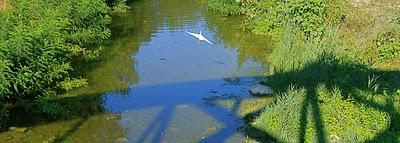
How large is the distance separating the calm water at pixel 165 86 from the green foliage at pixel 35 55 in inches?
20.1

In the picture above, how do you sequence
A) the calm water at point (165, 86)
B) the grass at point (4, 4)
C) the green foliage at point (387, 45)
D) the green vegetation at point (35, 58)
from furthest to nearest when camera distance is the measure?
the grass at point (4, 4), the green foliage at point (387, 45), the green vegetation at point (35, 58), the calm water at point (165, 86)

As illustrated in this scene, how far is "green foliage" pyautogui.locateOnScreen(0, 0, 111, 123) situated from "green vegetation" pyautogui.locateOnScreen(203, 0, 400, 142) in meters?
4.14

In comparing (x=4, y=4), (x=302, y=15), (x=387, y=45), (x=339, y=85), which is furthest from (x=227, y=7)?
(x=339, y=85)

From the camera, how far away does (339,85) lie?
9.37 metres

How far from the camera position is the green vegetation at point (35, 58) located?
9505 mm

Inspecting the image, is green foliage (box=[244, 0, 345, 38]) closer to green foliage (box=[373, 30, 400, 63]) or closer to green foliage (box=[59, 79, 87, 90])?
green foliage (box=[373, 30, 400, 63])

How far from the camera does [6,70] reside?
913cm

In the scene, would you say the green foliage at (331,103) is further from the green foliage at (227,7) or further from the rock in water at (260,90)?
the green foliage at (227,7)

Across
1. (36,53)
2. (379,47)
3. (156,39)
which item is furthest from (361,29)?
(36,53)

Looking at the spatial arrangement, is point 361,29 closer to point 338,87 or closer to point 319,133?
point 338,87

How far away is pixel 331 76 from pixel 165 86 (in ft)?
12.3

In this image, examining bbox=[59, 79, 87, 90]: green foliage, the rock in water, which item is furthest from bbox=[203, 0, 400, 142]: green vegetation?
bbox=[59, 79, 87, 90]: green foliage

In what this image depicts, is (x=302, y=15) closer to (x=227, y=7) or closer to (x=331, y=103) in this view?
(x=227, y=7)

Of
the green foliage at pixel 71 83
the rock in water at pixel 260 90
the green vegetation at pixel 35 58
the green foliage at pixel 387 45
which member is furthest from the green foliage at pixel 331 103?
the green vegetation at pixel 35 58
